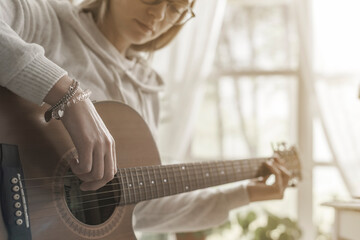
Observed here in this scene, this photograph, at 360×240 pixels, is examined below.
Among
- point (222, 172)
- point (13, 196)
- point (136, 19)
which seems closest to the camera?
point (13, 196)

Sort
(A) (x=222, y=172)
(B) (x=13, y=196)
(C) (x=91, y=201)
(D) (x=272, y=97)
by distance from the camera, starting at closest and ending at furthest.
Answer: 1. (B) (x=13, y=196)
2. (C) (x=91, y=201)
3. (A) (x=222, y=172)
4. (D) (x=272, y=97)

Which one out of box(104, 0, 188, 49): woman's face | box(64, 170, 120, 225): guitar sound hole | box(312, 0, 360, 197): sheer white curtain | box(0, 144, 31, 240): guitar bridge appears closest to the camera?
box(0, 144, 31, 240): guitar bridge

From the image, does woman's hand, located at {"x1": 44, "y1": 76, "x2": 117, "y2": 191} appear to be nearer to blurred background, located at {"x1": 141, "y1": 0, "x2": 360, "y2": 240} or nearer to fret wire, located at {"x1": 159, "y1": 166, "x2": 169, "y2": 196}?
fret wire, located at {"x1": 159, "y1": 166, "x2": 169, "y2": 196}

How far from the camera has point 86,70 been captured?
1.12m

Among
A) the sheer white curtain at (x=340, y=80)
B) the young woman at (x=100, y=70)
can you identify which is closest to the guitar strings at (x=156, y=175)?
the young woman at (x=100, y=70)

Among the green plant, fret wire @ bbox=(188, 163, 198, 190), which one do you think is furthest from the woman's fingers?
the green plant

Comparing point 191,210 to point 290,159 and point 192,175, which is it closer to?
point 192,175

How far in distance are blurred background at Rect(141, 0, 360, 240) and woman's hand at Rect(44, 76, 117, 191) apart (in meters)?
1.20

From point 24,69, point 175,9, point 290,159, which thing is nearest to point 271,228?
point 290,159

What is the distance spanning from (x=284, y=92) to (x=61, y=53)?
1562mm

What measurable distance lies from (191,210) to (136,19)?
59 centimetres

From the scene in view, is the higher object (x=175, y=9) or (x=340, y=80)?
(x=175, y=9)

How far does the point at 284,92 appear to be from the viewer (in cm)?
239

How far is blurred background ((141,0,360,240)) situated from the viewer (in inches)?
79.8
